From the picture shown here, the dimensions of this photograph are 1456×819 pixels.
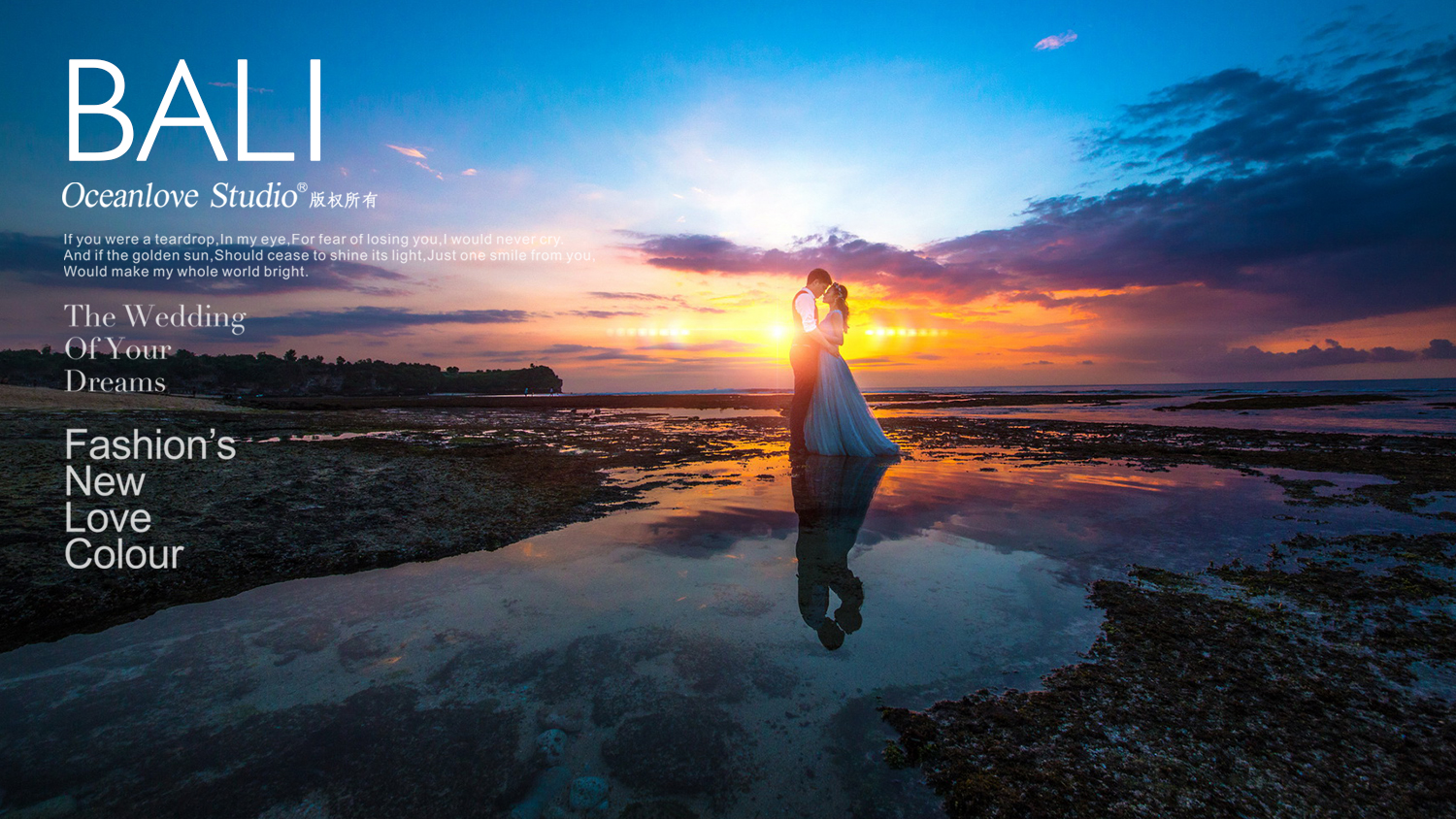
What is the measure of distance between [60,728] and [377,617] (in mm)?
1498

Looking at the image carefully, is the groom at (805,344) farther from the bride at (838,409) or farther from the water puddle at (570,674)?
the water puddle at (570,674)

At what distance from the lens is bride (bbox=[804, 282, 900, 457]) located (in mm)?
13414

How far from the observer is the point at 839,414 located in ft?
44.8

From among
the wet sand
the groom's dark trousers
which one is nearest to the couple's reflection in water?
the wet sand

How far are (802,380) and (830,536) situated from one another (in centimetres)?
799

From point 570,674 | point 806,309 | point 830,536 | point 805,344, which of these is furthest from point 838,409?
point 570,674

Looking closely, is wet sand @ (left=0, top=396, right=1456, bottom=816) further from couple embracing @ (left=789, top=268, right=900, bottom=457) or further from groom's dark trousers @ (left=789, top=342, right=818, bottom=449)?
groom's dark trousers @ (left=789, top=342, right=818, bottom=449)

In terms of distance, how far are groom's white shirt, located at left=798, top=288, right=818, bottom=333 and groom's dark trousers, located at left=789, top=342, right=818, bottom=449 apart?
52 cm

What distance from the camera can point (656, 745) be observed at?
257cm

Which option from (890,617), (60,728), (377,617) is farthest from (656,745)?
(60,728)

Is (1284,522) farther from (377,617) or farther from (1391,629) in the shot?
(377,617)

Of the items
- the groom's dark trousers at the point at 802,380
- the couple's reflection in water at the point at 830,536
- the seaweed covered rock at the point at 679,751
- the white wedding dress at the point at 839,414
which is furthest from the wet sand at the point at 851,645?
the groom's dark trousers at the point at 802,380

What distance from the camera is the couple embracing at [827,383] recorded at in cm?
1320

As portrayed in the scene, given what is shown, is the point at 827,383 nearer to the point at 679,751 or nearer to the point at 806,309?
the point at 806,309
